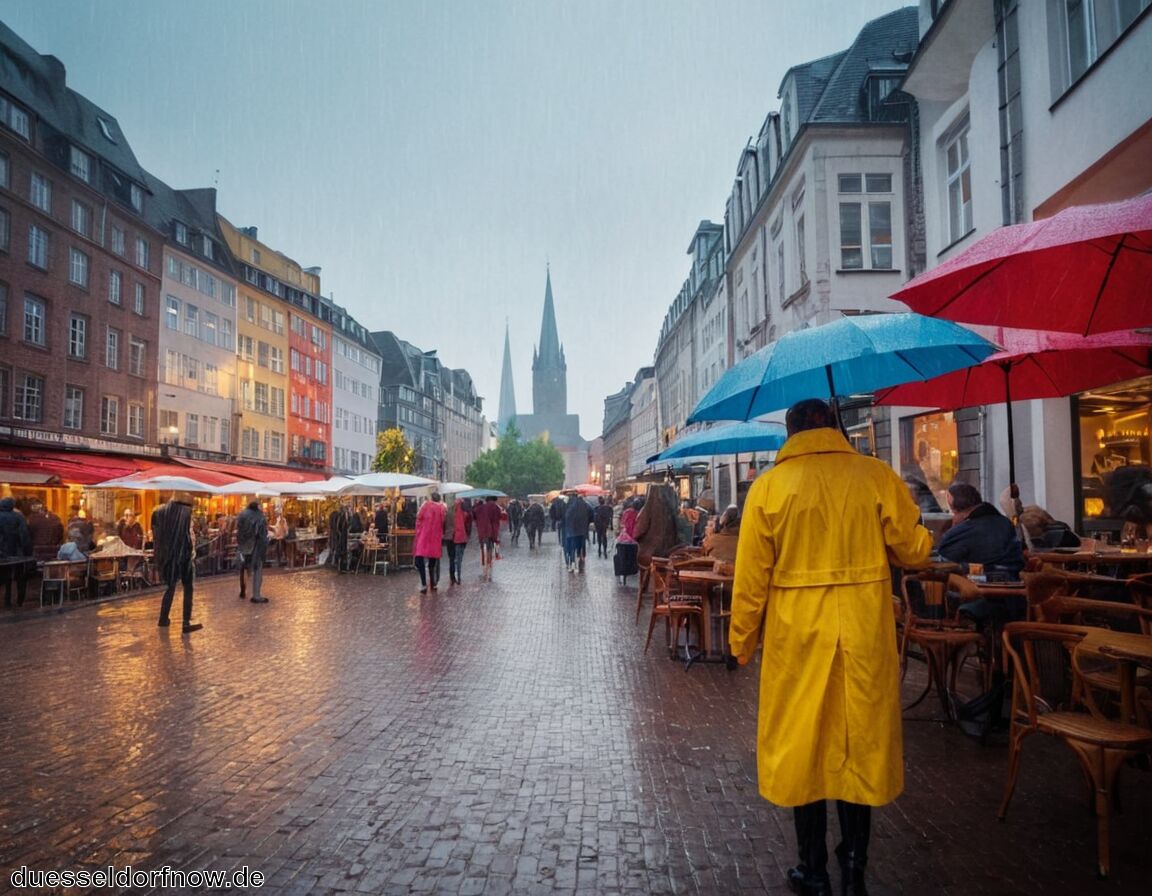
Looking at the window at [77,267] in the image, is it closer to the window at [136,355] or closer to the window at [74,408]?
the window at [136,355]

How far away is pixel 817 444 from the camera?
3236mm

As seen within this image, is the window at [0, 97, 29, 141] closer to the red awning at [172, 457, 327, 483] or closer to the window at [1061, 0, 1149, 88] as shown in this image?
the red awning at [172, 457, 327, 483]

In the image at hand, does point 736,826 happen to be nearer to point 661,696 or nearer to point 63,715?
point 661,696

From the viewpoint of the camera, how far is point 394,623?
11.0 metres

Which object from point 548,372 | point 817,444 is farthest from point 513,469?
point 548,372

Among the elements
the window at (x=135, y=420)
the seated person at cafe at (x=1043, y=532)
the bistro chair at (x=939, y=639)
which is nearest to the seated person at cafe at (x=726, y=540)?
the bistro chair at (x=939, y=639)

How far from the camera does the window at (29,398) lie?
25047 mm

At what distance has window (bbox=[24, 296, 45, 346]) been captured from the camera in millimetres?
25984

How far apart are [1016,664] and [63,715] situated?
6750mm

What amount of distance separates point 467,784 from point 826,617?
258 cm

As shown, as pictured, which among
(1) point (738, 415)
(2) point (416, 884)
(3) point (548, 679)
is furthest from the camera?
(3) point (548, 679)

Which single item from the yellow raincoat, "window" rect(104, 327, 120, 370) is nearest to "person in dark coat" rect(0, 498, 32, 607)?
the yellow raincoat

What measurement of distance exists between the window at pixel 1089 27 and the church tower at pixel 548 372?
178 meters

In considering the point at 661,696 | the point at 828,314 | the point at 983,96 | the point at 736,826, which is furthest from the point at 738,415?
the point at 828,314
